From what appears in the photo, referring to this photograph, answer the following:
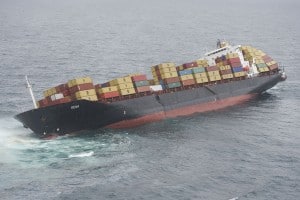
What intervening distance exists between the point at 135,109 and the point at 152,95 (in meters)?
4.08

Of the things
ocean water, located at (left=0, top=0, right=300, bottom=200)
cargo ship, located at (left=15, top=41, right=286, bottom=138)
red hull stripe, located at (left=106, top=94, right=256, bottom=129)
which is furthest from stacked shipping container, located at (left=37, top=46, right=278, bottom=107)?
ocean water, located at (left=0, top=0, right=300, bottom=200)

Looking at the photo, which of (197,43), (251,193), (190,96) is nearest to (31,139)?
(190,96)

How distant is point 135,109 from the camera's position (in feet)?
226

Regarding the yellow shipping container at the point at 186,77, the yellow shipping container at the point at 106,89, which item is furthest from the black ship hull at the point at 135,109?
the yellow shipping container at the point at 106,89

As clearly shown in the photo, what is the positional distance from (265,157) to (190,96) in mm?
23838

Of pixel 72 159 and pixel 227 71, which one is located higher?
pixel 227 71

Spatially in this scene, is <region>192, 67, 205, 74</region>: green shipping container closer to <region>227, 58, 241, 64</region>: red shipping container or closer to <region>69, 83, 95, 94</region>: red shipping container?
<region>227, 58, 241, 64</region>: red shipping container

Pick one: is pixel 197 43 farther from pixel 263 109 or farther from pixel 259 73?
pixel 263 109

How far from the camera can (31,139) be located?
204ft

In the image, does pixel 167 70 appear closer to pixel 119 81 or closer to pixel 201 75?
pixel 201 75

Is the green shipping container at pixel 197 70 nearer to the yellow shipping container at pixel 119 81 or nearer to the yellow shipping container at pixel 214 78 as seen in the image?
the yellow shipping container at pixel 214 78

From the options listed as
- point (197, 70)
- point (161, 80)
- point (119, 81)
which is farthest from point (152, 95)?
point (197, 70)

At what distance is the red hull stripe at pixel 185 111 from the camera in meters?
67.9

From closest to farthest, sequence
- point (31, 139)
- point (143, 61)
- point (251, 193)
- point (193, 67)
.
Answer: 1. point (251, 193)
2. point (31, 139)
3. point (193, 67)
4. point (143, 61)
